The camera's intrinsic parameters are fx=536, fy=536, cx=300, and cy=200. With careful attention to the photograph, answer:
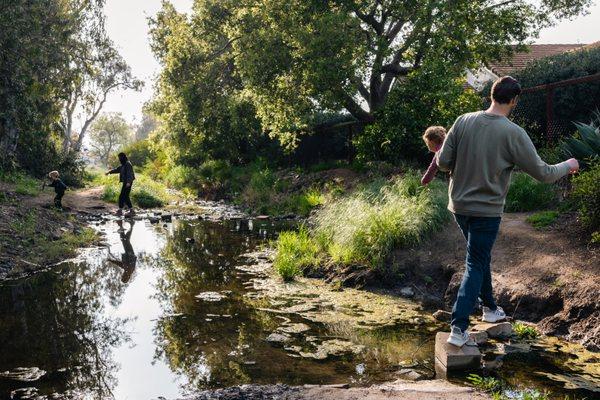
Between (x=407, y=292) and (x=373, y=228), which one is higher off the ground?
(x=373, y=228)

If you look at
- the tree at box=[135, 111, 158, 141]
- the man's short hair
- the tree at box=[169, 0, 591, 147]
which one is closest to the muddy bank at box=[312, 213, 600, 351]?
the man's short hair

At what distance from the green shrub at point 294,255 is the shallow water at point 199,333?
252 millimetres

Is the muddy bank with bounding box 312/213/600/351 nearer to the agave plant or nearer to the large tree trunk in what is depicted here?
the agave plant

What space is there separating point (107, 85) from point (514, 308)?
133 feet

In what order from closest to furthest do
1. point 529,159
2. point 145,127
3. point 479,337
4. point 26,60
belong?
point 529,159 → point 479,337 → point 26,60 → point 145,127

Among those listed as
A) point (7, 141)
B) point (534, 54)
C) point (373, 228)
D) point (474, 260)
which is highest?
point (534, 54)

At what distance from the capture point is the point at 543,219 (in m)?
7.86

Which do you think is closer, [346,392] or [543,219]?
[346,392]

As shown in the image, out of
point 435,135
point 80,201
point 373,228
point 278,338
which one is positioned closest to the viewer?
point 278,338

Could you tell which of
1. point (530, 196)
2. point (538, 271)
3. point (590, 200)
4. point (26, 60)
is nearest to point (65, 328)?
point (538, 271)

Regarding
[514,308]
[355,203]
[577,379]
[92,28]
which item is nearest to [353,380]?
[577,379]

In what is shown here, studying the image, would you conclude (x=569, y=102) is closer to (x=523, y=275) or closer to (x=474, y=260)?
(x=523, y=275)

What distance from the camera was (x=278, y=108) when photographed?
1673 cm

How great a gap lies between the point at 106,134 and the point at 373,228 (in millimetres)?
92125
